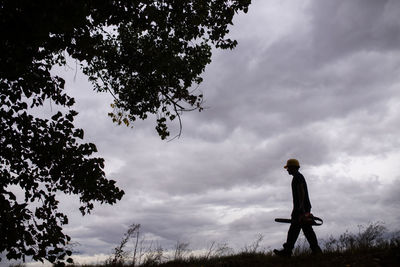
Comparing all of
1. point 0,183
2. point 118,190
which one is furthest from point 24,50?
point 118,190

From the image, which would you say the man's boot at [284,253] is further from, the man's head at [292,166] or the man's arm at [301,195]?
the man's head at [292,166]

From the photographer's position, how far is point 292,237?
7324mm

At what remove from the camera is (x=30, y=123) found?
602 cm

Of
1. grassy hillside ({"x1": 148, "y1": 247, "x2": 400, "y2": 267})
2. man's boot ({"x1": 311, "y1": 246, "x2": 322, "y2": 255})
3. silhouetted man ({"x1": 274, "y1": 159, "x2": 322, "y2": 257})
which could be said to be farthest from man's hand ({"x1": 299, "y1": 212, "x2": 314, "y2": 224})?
grassy hillside ({"x1": 148, "y1": 247, "x2": 400, "y2": 267})

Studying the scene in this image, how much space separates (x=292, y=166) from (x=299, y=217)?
1.25 meters

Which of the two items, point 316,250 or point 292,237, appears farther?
point 292,237

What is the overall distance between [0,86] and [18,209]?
2289 mm

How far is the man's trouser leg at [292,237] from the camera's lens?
730 centimetres

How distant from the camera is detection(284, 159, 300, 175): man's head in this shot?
783 cm

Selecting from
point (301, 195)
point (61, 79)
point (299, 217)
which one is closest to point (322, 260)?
point (299, 217)

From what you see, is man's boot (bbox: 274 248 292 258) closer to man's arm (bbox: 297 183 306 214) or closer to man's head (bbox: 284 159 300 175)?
man's arm (bbox: 297 183 306 214)

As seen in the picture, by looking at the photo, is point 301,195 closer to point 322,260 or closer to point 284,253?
point 284,253

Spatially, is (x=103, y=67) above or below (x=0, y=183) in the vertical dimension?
above

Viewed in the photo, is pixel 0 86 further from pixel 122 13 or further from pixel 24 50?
pixel 122 13
